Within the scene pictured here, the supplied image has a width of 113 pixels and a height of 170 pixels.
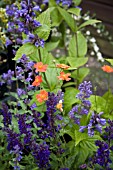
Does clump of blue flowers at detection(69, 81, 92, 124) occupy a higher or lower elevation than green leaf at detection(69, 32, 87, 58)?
lower

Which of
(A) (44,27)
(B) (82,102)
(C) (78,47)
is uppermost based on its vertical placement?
(A) (44,27)

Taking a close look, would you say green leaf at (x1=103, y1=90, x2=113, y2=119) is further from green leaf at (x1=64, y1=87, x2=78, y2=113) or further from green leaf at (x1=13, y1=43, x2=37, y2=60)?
green leaf at (x1=13, y1=43, x2=37, y2=60)

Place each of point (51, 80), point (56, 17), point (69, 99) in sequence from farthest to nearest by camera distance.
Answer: point (56, 17), point (69, 99), point (51, 80)

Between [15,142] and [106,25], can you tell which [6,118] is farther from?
[106,25]

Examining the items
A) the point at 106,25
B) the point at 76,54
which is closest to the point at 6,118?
the point at 76,54

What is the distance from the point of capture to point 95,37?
4945 mm

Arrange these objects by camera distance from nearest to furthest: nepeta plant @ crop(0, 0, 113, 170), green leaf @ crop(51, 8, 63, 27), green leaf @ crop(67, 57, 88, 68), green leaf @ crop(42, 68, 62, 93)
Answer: nepeta plant @ crop(0, 0, 113, 170), green leaf @ crop(42, 68, 62, 93), green leaf @ crop(67, 57, 88, 68), green leaf @ crop(51, 8, 63, 27)

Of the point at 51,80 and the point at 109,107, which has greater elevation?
the point at 51,80

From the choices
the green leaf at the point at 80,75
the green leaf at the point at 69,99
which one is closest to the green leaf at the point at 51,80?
the green leaf at the point at 69,99

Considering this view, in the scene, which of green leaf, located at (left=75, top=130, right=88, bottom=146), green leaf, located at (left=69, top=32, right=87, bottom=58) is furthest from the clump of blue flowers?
green leaf, located at (left=69, top=32, right=87, bottom=58)

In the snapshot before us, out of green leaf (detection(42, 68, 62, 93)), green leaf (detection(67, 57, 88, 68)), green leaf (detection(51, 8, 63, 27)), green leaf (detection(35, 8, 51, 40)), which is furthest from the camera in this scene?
green leaf (detection(51, 8, 63, 27))

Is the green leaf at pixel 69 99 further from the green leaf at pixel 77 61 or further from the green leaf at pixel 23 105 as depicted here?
the green leaf at pixel 23 105

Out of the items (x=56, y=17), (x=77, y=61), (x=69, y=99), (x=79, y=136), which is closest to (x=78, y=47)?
(x=77, y=61)

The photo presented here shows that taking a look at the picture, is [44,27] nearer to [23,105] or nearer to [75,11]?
[23,105]
